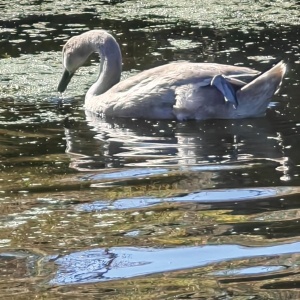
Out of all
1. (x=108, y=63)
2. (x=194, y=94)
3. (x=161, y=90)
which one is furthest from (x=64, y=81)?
(x=194, y=94)

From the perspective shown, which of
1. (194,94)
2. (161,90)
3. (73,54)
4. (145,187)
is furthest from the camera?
(73,54)

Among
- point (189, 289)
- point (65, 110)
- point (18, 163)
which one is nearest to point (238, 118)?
point (65, 110)

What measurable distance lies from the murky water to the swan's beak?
0.08 metres

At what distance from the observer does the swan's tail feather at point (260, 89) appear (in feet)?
24.3

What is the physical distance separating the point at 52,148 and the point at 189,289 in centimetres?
287

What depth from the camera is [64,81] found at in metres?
8.36

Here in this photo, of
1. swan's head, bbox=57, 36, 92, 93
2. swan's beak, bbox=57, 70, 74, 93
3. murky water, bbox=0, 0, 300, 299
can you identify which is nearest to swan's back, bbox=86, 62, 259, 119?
murky water, bbox=0, 0, 300, 299

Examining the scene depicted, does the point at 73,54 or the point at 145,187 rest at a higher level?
the point at 73,54

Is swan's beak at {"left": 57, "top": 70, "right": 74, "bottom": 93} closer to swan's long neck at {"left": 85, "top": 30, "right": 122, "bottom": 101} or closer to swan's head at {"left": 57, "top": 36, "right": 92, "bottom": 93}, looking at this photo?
swan's head at {"left": 57, "top": 36, "right": 92, "bottom": 93}

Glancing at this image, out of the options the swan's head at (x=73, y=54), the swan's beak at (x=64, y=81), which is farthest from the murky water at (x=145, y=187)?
the swan's head at (x=73, y=54)

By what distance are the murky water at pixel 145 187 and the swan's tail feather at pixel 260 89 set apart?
0.54 feet

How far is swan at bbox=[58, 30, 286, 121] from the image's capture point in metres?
7.44

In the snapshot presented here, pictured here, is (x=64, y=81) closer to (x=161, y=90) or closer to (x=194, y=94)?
(x=161, y=90)

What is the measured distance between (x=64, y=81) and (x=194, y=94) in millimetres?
1338
